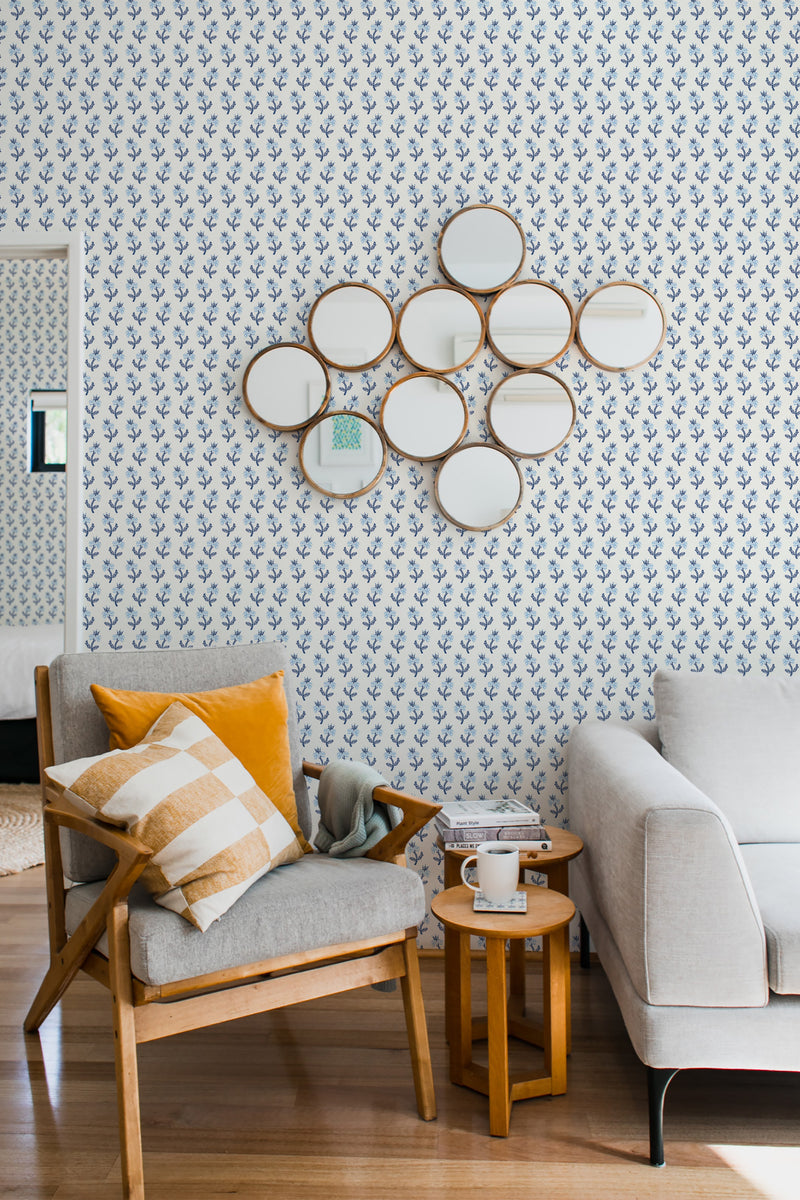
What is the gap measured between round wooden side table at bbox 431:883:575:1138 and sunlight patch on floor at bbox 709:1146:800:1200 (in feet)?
1.12


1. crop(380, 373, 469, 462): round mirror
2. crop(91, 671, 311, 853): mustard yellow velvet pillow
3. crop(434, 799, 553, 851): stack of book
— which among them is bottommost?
crop(434, 799, 553, 851): stack of book

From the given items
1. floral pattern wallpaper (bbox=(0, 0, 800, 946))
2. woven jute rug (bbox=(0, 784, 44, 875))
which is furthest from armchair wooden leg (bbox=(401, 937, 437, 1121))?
woven jute rug (bbox=(0, 784, 44, 875))

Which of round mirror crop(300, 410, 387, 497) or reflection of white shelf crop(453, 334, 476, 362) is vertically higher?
reflection of white shelf crop(453, 334, 476, 362)

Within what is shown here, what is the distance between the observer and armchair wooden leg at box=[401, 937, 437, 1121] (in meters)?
1.78

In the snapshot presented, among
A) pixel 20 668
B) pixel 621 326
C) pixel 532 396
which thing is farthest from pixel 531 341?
pixel 20 668

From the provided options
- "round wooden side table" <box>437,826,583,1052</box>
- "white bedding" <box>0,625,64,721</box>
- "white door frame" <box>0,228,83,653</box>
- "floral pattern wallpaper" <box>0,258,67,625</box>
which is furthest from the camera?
"floral pattern wallpaper" <box>0,258,67,625</box>

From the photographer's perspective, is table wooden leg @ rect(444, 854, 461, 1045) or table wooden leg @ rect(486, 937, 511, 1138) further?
table wooden leg @ rect(444, 854, 461, 1045)

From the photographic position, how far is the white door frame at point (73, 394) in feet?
8.47

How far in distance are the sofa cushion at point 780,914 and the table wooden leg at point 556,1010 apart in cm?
39

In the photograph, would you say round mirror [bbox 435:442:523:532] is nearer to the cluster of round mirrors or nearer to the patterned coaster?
the cluster of round mirrors

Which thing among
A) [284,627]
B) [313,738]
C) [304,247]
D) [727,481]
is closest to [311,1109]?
[313,738]

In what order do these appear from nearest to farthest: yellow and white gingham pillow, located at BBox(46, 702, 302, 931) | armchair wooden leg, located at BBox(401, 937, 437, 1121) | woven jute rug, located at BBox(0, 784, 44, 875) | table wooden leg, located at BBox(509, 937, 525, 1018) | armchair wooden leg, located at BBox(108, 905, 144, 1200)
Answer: armchair wooden leg, located at BBox(108, 905, 144, 1200)
yellow and white gingham pillow, located at BBox(46, 702, 302, 931)
armchair wooden leg, located at BBox(401, 937, 437, 1121)
table wooden leg, located at BBox(509, 937, 525, 1018)
woven jute rug, located at BBox(0, 784, 44, 875)

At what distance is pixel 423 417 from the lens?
2.53 metres

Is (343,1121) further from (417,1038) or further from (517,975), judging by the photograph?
(517,975)
